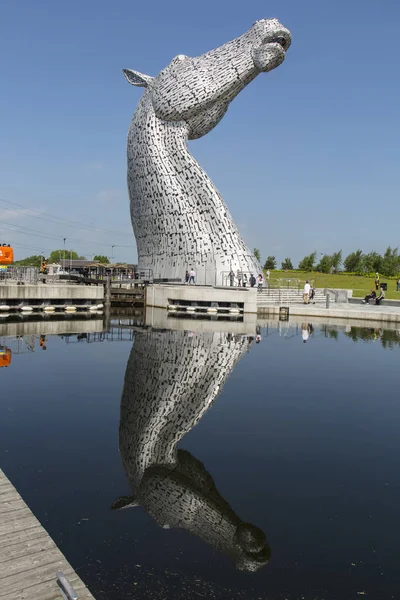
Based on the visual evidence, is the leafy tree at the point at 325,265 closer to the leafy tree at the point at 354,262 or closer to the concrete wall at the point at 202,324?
the leafy tree at the point at 354,262

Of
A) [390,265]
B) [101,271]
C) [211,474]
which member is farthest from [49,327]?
[390,265]

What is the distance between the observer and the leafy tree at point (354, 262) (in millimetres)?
74438

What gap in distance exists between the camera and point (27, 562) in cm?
363

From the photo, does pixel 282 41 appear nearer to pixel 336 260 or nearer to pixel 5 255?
pixel 5 255

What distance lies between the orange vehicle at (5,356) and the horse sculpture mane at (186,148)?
14.1 metres

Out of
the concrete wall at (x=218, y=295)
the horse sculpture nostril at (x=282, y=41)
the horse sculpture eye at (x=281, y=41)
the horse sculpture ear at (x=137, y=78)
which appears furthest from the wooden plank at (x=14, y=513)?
the horse sculpture ear at (x=137, y=78)

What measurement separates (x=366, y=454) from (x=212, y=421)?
2258mm

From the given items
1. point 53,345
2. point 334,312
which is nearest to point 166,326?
point 53,345

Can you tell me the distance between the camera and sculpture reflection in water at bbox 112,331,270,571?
466cm

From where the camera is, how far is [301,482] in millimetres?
5730

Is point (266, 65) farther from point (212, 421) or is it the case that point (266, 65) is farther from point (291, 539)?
point (291, 539)

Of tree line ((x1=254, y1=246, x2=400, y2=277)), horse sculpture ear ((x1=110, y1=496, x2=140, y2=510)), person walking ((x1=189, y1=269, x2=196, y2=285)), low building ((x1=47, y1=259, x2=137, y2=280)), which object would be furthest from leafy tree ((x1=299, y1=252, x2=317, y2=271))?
horse sculpture ear ((x1=110, y1=496, x2=140, y2=510))

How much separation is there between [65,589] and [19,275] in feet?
84.2

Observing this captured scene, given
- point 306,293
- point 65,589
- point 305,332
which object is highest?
point 306,293
